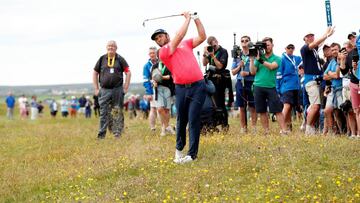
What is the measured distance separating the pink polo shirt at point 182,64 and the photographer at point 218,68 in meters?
3.19

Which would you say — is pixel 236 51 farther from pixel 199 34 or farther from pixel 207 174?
pixel 207 174

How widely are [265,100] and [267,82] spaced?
1.23ft

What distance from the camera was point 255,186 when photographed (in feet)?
28.1

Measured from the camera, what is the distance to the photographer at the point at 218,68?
13656mm

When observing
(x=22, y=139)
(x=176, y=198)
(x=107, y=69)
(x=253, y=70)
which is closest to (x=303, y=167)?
(x=176, y=198)

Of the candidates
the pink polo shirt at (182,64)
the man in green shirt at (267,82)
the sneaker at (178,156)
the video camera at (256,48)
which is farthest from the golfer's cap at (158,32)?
the man in green shirt at (267,82)

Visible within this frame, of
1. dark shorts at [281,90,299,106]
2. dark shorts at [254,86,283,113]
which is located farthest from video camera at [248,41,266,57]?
dark shorts at [281,90,299,106]

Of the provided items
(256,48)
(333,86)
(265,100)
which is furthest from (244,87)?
(333,86)

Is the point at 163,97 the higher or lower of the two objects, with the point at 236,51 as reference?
lower

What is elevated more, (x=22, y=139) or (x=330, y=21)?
(x=330, y=21)

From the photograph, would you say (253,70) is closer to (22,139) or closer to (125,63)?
(125,63)

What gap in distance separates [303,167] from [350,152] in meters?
1.07

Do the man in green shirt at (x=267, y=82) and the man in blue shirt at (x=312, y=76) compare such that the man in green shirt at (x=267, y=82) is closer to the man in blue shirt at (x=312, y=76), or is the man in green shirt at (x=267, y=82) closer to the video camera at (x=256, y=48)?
the video camera at (x=256, y=48)

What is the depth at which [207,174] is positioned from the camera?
9375 mm
